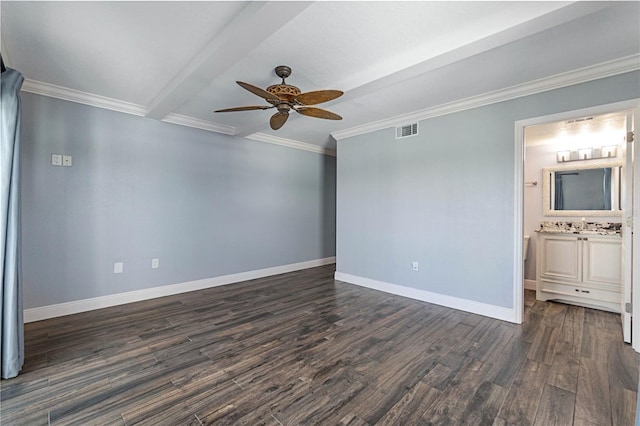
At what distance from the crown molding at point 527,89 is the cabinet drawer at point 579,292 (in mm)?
2599

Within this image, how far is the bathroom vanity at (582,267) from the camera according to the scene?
11.1 ft

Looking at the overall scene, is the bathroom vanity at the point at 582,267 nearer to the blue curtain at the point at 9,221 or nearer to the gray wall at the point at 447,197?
the gray wall at the point at 447,197

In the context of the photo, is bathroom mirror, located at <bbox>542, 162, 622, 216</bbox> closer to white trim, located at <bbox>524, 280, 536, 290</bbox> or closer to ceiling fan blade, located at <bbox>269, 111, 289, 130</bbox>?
white trim, located at <bbox>524, 280, 536, 290</bbox>

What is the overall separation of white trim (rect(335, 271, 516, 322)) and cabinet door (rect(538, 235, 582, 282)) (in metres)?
1.38

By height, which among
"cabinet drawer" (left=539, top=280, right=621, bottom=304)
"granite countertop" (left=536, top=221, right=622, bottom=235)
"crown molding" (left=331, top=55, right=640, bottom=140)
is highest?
"crown molding" (left=331, top=55, right=640, bottom=140)

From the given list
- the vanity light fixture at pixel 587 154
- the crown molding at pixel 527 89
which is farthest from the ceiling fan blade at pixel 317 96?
the vanity light fixture at pixel 587 154

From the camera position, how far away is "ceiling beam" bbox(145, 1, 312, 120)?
1.65 m

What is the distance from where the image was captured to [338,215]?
495 centimetres

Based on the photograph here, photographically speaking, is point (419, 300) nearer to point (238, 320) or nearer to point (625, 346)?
point (625, 346)

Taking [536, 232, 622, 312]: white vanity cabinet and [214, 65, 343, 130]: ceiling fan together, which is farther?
[536, 232, 622, 312]: white vanity cabinet

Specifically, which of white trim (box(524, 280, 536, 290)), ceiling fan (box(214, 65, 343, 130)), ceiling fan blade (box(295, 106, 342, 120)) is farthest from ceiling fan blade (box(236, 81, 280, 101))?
white trim (box(524, 280, 536, 290))

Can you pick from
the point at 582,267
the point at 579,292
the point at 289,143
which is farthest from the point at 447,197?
the point at 289,143

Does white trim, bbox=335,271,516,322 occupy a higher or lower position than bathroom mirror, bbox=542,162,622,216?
lower

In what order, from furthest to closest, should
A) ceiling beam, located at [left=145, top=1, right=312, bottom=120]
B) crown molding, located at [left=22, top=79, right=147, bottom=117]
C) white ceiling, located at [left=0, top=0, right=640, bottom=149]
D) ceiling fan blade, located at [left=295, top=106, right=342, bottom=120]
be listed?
crown molding, located at [left=22, top=79, right=147, bottom=117] → ceiling fan blade, located at [left=295, top=106, right=342, bottom=120] → white ceiling, located at [left=0, top=0, right=640, bottom=149] → ceiling beam, located at [left=145, top=1, right=312, bottom=120]
